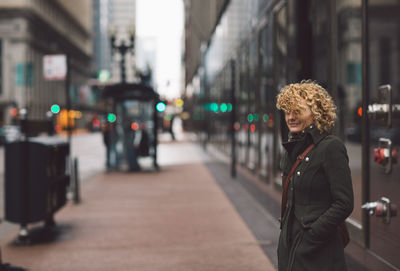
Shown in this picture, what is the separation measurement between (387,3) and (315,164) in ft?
12.0

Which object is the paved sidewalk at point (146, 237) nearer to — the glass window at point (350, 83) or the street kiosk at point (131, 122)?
the glass window at point (350, 83)

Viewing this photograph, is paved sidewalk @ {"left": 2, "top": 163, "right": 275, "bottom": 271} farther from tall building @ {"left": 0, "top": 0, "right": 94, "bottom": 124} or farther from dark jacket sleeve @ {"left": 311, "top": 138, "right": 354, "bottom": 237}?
tall building @ {"left": 0, "top": 0, "right": 94, "bottom": 124}

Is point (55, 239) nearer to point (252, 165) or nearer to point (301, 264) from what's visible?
point (301, 264)

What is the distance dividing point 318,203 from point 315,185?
0.10 metres

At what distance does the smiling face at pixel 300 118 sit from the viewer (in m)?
3.14

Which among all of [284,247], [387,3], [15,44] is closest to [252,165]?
[387,3]

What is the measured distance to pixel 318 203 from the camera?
122 inches

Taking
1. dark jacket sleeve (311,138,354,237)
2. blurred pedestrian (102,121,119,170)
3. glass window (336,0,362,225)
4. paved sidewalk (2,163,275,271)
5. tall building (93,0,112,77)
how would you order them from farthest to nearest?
tall building (93,0,112,77), blurred pedestrian (102,121,119,170), glass window (336,0,362,225), paved sidewalk (2,163,275,271), dark jacket sleeve (311,138,354,237)

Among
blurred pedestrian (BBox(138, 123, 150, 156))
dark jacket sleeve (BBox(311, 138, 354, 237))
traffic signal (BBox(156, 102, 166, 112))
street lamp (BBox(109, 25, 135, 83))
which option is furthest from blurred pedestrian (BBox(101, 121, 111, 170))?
dark jacket sleeve (BBox(311, 138, 354, 237))

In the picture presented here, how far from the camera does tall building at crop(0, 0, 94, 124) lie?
7519 centimetres

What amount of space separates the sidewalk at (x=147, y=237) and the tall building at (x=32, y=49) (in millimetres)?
53349

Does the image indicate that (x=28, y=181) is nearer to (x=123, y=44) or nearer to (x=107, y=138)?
(x=107, y=138)

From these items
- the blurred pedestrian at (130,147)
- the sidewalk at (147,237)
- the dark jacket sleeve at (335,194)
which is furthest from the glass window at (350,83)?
the blurred pedestrian at (130,147)

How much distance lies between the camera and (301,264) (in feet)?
10.3
